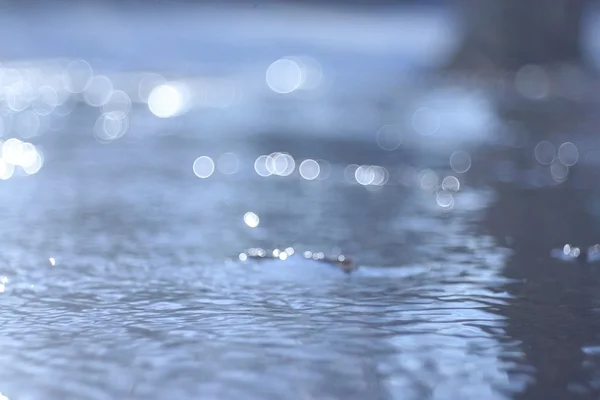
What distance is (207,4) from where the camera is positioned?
31750mm

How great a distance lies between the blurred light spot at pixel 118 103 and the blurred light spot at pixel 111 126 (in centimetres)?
29

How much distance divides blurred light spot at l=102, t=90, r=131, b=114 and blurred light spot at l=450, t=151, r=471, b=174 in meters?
4.78

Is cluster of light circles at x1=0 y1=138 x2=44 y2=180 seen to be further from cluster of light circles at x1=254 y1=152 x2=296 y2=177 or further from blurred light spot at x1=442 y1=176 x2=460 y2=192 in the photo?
blurred light spot at x1=442 y1=176 x2=460 y2=192

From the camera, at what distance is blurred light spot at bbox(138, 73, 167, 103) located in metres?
14.1

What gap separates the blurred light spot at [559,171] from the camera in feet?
21.5

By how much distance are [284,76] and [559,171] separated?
12060 mm

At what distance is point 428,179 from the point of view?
21.6ft

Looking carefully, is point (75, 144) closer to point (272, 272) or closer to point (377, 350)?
point (272, 272)

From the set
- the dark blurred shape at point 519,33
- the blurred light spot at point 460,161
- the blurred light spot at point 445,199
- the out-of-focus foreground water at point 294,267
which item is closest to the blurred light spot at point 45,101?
the out-of-focus foreground water at point 294,267

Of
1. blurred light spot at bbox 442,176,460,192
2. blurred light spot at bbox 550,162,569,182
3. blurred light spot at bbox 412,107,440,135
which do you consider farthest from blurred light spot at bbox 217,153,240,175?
blurred light spot at bbox 412,107,440,135

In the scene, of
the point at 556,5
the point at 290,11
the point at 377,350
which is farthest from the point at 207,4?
the point at 377,350

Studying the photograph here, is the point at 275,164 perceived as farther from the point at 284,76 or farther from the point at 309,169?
the point at 284,76

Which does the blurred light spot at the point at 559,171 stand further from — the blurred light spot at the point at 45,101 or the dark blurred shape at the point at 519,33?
the dark blurred shape at the point at 519,33

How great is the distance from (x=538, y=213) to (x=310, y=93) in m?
10.2
